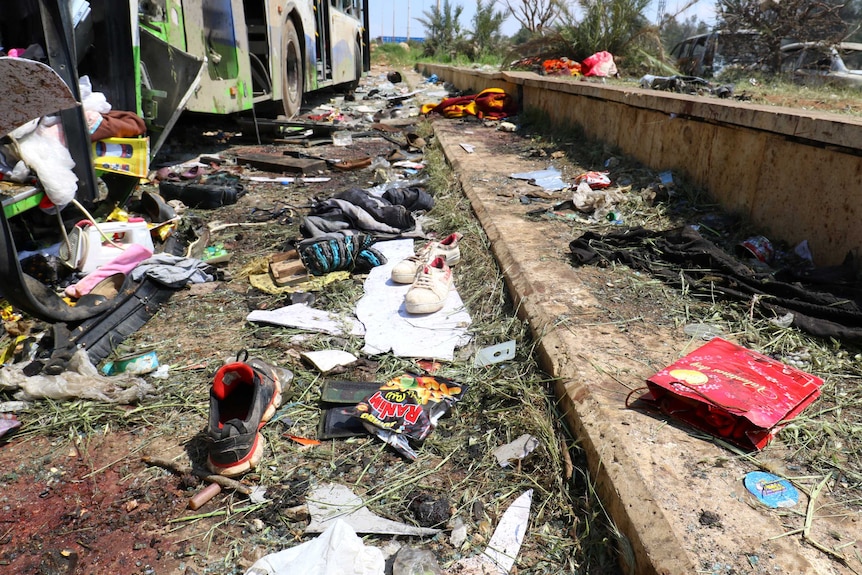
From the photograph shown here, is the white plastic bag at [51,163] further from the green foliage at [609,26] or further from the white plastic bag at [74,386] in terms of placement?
the green foliage at [609,26]

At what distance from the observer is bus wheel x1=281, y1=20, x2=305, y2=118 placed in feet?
24.8

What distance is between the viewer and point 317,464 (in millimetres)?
1731

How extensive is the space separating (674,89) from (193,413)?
4.95 metres

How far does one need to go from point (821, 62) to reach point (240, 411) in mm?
8655

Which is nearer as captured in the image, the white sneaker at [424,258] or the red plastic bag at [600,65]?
the white sneaker at [424,258]

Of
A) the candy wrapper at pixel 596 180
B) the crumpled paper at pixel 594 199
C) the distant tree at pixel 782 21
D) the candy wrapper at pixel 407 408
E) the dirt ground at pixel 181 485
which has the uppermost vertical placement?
Result: the distant tree at pixel 782 21

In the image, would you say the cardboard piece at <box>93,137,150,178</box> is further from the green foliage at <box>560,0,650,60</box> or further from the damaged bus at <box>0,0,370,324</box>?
the green foliage at <box>560,0,650,60</box>

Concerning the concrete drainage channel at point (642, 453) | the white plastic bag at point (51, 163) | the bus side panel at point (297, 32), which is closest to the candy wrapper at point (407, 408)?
the concrete drainage channel at point (642, 453)

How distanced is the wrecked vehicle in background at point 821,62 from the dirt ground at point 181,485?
20.6 feet

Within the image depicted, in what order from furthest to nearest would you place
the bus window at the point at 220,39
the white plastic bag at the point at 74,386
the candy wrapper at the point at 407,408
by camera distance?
1. the bus window at the point at 220,39
2. the white plastic bag at the point at 74,386
3. the candy wrapper at the point at 407,408

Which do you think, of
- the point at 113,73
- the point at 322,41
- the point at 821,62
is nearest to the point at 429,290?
the point at 113,73

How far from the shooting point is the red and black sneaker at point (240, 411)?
1642 mm

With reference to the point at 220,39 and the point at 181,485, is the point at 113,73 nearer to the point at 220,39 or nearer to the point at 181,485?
the point at 220,39

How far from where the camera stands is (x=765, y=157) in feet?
10.1
